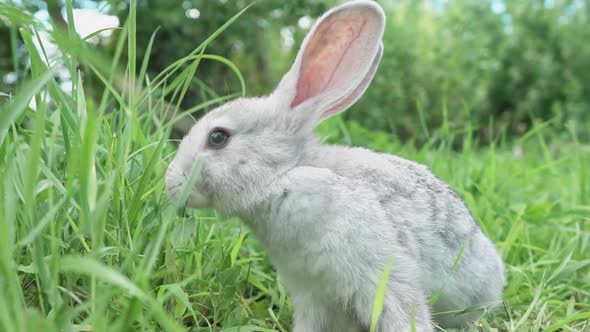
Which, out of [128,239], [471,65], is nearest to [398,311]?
[128,239]

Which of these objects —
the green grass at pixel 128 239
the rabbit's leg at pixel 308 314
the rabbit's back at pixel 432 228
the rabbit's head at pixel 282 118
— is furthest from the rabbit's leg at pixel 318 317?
the rabbit's head at pixel 282 118

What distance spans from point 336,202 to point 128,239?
0.76m

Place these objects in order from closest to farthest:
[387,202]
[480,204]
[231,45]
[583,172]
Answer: [387,202], [480,204], [583,172], [231,45]

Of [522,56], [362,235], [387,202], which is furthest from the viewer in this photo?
[522,56]

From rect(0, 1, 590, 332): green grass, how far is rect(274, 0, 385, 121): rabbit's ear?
437mm

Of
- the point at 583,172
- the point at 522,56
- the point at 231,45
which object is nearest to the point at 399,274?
the point at 583,172

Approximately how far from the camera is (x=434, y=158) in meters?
4.06

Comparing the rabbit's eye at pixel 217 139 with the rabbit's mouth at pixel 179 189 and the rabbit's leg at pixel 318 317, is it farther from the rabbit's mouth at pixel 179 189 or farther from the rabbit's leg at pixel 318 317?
the rabbit's leg at pixel 318 317

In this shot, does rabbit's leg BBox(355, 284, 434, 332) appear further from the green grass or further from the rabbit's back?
the green grass

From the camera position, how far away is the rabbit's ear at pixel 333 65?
2441 mm

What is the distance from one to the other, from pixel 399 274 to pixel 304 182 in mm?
495

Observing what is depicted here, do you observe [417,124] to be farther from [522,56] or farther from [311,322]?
[311,322]

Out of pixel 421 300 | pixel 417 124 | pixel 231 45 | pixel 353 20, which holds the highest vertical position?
pixel 353 20

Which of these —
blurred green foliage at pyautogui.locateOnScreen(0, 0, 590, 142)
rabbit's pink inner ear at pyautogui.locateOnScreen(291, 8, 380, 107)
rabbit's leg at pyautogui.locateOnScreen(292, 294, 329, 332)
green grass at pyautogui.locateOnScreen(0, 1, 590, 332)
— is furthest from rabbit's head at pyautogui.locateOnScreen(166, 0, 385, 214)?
blurred green foliage at pyautogui.locateOnScreen(0, 0, 590, 142)
